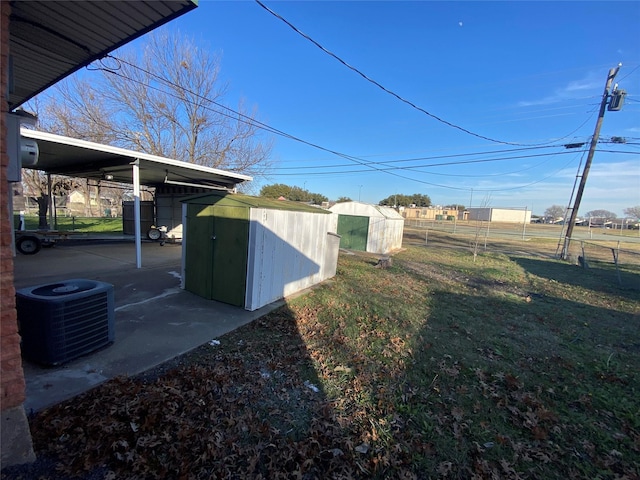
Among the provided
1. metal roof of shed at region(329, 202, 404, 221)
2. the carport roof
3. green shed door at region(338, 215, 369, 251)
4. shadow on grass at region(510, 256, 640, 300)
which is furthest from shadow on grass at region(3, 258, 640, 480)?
metal roof of shed at region(329, 202, 404, 221)

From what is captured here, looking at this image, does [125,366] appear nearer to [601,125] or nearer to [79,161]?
[79,161]

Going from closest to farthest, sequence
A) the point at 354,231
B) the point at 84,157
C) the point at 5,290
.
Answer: the point at 5,290 < the point at 84,157 < the point at 354,231

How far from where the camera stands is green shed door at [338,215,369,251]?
15.4m

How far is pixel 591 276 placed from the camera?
10781mm

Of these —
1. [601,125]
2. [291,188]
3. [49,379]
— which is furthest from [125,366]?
[291,188]

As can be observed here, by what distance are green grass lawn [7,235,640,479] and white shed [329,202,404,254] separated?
9753 millimetres

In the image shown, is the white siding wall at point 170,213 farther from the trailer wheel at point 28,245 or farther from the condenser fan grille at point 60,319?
the condenser fan grille at point 60,319

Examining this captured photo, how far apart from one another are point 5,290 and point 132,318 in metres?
3.07

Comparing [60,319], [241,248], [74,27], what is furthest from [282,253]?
[74,27]

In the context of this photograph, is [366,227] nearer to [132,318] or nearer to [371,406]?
[132,318]

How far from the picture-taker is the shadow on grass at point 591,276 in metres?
8.84

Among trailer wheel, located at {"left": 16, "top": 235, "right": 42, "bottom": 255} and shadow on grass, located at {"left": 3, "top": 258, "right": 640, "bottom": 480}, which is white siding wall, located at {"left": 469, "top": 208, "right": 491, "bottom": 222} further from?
trailer wheel, located at {"left": 16, "top": 235, "right": 42, "bottom": 255}

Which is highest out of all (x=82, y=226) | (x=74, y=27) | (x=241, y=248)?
(x=74, y=27)

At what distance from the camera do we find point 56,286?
321cm
